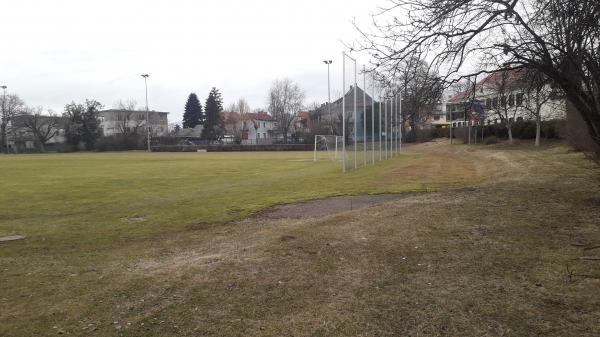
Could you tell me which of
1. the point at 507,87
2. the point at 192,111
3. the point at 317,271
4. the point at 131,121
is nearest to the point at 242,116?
the point at 192,111

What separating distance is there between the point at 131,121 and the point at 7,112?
25074 millimetres

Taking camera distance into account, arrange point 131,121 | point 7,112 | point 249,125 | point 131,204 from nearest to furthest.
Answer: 1. point 131,204
2. point 7,112
3. point 131,121
4. point 249,125

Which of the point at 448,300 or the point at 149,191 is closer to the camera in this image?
the point at 448,300

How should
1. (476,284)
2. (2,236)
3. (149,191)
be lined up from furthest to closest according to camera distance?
(149,191), (2,236), (476,284)

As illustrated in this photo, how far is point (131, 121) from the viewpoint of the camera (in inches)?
4218

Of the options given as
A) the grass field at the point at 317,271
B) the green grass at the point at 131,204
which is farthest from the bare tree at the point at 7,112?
the grass field at the point at 317,271

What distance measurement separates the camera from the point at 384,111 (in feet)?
108

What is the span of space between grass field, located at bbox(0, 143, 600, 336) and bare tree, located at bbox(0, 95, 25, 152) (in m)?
103

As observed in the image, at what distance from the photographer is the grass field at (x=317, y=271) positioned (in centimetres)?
429

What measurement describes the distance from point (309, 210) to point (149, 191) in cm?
792

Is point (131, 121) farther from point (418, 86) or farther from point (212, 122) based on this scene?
point (418, 86)

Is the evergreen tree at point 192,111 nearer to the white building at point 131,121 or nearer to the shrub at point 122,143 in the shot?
the white building at point 131,121

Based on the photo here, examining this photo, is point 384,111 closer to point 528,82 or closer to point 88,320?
point 528,82

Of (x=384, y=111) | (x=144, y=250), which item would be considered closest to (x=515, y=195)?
(x=144, y=250)
